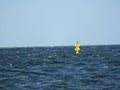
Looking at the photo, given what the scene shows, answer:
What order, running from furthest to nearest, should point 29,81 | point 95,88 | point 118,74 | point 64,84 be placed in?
point 118,74
point 29,81
point 64,84
point 95,88

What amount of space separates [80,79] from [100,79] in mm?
1656

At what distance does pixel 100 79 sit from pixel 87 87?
13.8 feet

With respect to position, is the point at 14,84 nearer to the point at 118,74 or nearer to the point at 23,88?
the point at 23,88

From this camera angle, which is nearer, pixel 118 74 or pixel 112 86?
pixel 112 86

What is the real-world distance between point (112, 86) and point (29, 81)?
704 centimetres

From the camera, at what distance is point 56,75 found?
33688 mm

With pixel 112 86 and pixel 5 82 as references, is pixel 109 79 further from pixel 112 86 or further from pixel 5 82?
pixel 5 82

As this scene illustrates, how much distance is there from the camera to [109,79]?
30.1 metres

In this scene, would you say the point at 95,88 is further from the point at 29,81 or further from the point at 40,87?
the point at 29,81

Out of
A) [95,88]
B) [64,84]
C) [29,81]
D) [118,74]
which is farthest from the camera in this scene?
[118,74]

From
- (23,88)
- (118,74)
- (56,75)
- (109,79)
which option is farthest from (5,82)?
(118,74)

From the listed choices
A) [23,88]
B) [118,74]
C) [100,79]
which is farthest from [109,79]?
[23,88]

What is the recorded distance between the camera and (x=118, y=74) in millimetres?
33250

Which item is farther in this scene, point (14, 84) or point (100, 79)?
point (100, 79)
